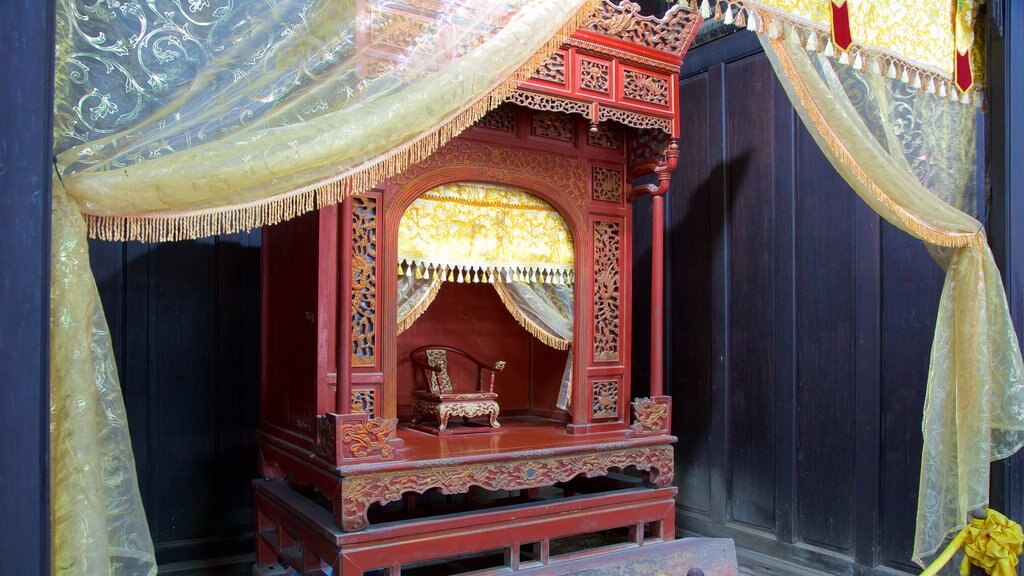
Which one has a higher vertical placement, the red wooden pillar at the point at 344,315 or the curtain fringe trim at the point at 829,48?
the curtain fringe trim at the point at 829,48

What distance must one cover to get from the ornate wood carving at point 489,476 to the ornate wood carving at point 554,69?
1802 millimetres

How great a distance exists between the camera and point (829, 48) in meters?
2.79

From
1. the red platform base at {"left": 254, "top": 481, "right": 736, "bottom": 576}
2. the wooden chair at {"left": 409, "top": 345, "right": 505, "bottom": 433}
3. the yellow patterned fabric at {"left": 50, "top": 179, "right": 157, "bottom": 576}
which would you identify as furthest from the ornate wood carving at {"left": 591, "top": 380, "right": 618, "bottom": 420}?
the yellow patterned fabric at {"left": 50, "top": 179, "right": 157, "bottom": 576}

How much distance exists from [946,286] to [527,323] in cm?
202

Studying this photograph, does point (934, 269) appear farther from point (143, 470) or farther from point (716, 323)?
point (143, 470)

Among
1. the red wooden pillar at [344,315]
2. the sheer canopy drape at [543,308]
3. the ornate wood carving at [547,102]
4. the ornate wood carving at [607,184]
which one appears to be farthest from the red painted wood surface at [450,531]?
the ornate wood carving at [547,102]

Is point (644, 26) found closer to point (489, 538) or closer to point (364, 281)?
point (364, 281)

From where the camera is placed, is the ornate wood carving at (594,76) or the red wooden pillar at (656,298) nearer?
the ornate wood carving at (594,76)

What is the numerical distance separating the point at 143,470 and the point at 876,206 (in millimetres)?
3756

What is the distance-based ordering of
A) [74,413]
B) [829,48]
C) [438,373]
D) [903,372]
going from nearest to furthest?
[74,413]
[829,48]
[903,372]
[438,373]

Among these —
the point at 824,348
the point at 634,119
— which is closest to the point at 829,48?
the point at 634,119

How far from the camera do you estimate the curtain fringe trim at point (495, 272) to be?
379 cm

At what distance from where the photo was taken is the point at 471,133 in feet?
12.5

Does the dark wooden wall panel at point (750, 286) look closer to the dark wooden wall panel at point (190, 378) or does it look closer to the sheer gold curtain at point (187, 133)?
the sheer gold curtain at point (187, 133)
